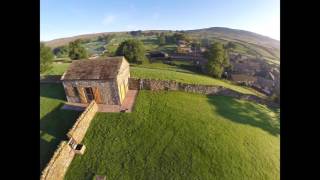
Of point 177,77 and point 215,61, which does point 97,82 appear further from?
point 215,61

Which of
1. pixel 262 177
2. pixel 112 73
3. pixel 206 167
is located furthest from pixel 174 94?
pixel 262 177

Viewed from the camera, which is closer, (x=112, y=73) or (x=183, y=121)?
(x=183, y=121)

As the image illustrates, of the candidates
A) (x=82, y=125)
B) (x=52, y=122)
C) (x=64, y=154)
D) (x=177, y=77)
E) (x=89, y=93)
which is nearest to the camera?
(x=64, y=154)

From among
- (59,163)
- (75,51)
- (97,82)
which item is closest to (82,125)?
(59,163)

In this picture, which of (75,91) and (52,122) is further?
(75,91)
